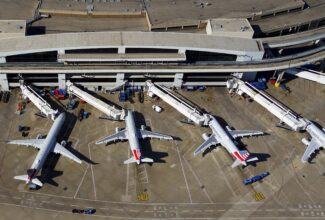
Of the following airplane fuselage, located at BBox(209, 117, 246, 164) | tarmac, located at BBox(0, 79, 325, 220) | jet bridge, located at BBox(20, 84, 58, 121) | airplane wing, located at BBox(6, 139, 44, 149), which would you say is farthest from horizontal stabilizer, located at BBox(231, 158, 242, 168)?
jet bridge, located at BBox(20, 84, 58, 121)

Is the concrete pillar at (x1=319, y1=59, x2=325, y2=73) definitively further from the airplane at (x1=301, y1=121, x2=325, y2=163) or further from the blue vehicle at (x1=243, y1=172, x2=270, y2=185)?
the blue vehicle at (x1=243, y1=172, x2=270, y2=185)

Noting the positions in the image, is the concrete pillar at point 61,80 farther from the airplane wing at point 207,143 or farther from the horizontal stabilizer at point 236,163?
the horizontal stabilizer at point 236,163

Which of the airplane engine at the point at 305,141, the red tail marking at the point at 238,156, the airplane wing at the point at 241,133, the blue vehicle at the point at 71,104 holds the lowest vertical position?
the red tail marking at the point at 238,156

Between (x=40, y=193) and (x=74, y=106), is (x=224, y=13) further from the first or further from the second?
(x=40, y=193)

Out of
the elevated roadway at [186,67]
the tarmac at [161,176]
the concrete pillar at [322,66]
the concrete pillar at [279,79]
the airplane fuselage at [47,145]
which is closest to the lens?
the tarmac at [161,176]

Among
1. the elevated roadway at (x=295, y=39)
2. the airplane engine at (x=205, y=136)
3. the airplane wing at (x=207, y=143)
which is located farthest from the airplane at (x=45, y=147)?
the elevated roadway at (x=295, y=39)

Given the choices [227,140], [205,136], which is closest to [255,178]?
[227,140]
